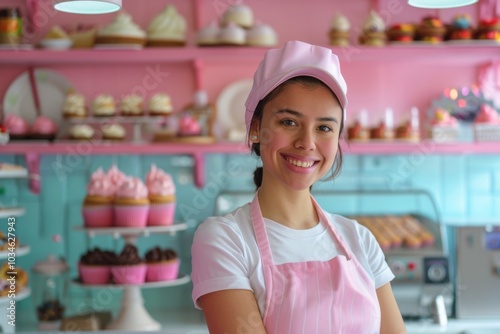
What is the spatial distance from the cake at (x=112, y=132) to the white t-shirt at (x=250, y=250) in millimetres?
2069

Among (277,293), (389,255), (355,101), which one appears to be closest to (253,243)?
(277,293)

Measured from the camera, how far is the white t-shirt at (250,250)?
3.58ft

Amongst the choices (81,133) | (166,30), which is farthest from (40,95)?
(166,30)

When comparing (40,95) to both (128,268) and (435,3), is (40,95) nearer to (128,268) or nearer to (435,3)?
(128,268)

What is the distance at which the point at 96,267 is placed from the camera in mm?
2824

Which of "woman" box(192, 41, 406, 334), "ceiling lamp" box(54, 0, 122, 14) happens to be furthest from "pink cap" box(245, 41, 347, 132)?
"ceiling lamp" box(54, 0, 122, 14)

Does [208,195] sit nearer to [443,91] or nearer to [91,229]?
[91,229]

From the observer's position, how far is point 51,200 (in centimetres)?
341

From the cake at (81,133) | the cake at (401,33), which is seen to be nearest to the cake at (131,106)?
the cake at (81,133)

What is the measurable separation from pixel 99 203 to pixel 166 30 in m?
0.79

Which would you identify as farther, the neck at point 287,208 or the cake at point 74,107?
the cake at point 74,107

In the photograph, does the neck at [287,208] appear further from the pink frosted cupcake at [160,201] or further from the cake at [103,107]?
the cake at [103,107]

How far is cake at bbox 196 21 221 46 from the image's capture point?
3.14 meters

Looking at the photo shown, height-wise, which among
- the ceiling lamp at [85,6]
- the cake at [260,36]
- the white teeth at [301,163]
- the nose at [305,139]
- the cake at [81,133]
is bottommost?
the cake at [81,133]
